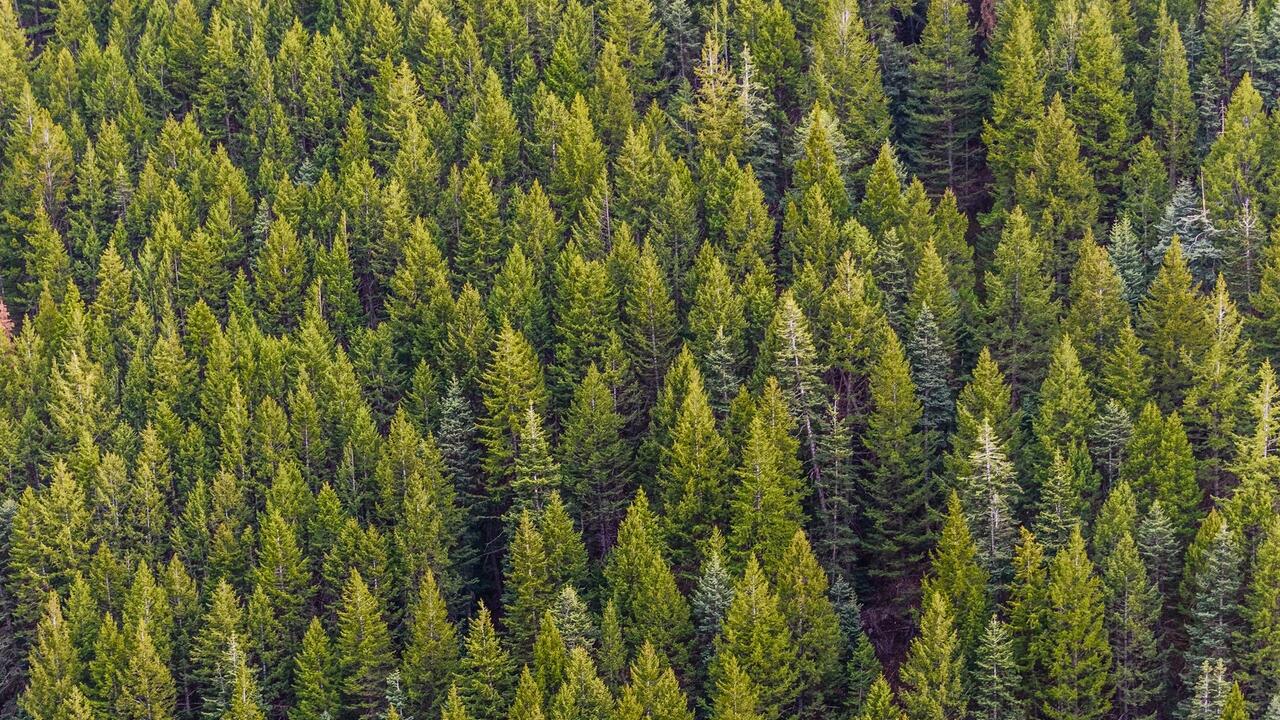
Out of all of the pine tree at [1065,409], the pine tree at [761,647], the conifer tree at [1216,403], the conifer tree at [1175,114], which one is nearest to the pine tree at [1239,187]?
the conifer tree at [1175,114]

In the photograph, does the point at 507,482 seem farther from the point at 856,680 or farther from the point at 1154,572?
the point at 1154,572

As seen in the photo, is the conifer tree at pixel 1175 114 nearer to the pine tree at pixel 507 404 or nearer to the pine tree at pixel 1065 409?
the pine tree at pixel 1065 409

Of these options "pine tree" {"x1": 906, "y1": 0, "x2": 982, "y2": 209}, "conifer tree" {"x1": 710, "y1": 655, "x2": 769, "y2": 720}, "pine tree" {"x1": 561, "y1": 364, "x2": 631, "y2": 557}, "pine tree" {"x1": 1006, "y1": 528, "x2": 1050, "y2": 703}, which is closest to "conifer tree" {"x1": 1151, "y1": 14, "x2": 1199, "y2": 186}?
"pine tree" {"x1": 906, "y1": 0, "x2": 982, "y2": 209}

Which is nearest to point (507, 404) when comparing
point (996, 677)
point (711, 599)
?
point (711, 599)

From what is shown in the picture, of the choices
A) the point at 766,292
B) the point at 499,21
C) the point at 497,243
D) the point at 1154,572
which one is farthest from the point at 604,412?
the point at 499,21

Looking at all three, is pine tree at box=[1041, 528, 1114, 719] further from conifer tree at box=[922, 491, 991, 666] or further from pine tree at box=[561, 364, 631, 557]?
pine tree at box=[561, 364, 631, 557]

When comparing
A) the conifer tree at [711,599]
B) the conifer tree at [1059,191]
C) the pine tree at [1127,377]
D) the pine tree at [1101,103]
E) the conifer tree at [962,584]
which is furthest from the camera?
the pine tree at [1101,103]
